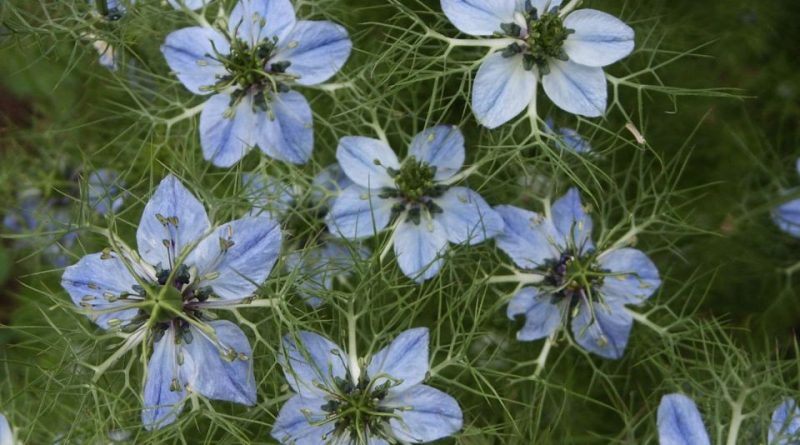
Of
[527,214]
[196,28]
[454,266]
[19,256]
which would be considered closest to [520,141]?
[527,214]

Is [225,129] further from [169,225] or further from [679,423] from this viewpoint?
[679,423]

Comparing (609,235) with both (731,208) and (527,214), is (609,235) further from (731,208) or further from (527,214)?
(731,208)

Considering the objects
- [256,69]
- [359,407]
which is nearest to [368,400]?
[359,407]

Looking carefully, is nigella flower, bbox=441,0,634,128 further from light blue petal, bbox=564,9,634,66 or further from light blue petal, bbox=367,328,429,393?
light blue petal, bbox=367,328,429,393

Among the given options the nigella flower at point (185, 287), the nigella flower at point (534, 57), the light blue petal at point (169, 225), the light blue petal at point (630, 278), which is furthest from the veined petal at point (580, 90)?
the light blue petal at point (169, 225)

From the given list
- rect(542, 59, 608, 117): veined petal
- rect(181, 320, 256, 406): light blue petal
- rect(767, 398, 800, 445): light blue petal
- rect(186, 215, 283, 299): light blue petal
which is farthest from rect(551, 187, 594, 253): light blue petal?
rect(181, 320, 256, 406): light blue petal

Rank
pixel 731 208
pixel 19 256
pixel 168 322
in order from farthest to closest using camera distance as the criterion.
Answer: pixel 19 256 < pixel 731 208 < pixel 168 322
